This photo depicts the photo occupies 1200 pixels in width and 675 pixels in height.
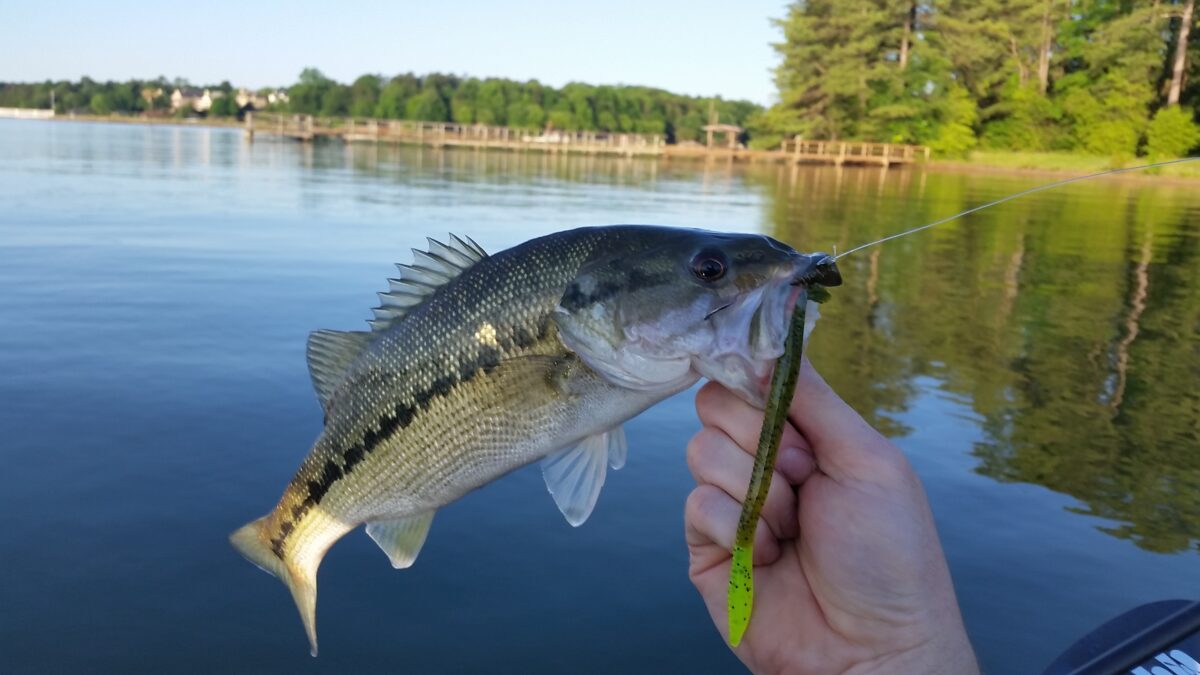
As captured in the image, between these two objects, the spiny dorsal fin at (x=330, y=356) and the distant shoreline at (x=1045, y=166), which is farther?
the distant shoreline at (x=1045, y=166)

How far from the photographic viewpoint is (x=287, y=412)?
7.80m

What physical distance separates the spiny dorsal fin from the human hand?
3.50 feet

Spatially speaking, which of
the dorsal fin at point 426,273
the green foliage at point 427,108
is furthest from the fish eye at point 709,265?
the green foliage at point 427,108

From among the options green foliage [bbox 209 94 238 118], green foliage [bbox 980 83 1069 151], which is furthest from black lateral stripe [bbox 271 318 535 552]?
green foliage [bbox 209 94 238 118]

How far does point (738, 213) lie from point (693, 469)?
24.3 metres

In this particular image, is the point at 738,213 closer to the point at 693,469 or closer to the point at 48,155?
the point at 693,469

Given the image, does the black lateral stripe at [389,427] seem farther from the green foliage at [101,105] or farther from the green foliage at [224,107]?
the green foliage at [101,105]

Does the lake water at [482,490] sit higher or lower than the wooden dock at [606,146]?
lower

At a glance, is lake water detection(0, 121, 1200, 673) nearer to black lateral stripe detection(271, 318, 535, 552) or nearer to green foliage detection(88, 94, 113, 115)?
black lateral stripe detection(271, 318, 535, 552)

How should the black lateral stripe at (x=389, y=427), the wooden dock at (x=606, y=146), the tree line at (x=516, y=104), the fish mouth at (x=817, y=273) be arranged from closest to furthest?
the fish mouth at (x=817, y=273)
the black lateral stripe at (x=389, y=427)
the wooden dock at (x=606, y=146)
the tree line at (x=516, y=104)

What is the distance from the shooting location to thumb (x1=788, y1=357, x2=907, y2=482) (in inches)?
83.9

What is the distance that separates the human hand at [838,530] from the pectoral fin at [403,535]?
0.81 m

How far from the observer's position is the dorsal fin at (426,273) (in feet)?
8.14

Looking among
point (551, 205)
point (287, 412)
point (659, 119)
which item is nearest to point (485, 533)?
point (287, 412)
